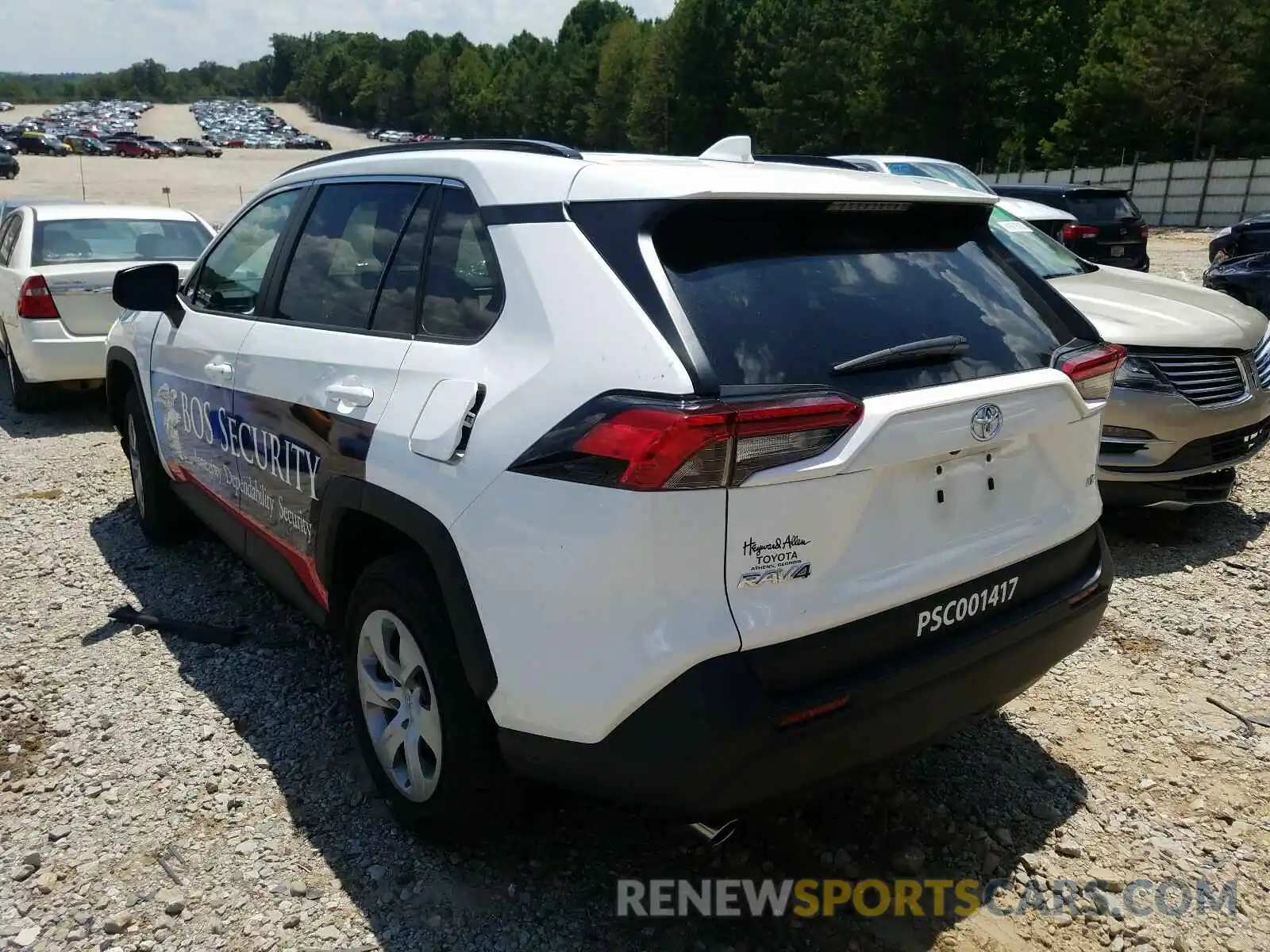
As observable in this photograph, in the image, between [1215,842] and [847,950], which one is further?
[1215,842]

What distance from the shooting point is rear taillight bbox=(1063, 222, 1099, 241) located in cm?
1252

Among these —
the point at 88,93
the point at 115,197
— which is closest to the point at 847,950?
the point at 115,197

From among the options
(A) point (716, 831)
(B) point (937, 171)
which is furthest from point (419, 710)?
(B) point (937, 171)

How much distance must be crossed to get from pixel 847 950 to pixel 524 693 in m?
1.07

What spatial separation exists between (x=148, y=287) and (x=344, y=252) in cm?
138

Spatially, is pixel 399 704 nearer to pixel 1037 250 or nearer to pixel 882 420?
pixel 882 420

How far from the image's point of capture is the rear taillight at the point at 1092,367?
2.66 meters

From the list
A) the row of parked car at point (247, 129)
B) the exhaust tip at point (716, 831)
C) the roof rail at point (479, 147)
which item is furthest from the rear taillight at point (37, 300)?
the row of parked car at point (247, 129)

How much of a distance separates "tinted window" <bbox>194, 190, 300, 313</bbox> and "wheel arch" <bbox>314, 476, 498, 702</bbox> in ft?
3.86

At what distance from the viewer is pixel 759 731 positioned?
205 centimetres

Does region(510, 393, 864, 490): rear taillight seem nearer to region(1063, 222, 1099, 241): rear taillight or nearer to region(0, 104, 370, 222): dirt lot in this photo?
region(1063, 222, 1099, 241): rear taillight

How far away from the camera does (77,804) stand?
3.08 m

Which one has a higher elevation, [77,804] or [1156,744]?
[1156,744]

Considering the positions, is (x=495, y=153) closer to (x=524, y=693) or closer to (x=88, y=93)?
(x=524, y=693)
